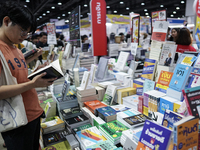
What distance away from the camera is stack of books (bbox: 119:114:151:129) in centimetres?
157

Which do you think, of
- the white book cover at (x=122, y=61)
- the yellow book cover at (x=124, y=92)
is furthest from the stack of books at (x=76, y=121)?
the white book cover at (x=122, y=61)

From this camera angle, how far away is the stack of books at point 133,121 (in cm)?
157

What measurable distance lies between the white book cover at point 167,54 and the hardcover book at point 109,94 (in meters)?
0.76

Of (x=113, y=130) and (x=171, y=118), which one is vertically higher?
(x=171, y=118)

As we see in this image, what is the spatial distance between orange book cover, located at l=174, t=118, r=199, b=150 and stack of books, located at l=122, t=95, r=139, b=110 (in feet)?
3.94

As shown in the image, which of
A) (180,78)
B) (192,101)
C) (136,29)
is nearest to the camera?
(192,101)

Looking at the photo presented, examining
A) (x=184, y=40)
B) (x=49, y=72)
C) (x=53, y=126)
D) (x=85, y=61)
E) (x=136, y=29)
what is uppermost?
(x=136, y=29)

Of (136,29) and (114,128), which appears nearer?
(114,128)

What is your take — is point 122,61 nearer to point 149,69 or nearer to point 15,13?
point 149,69

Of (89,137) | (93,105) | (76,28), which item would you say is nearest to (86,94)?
(93,105)

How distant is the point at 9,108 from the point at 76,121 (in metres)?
1.06

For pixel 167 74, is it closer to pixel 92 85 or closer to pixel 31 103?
pixel 92 85

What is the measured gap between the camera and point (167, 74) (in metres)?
1.86

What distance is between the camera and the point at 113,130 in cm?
168
